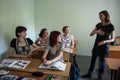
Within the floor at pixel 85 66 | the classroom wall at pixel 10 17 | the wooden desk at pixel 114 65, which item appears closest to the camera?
the wooden desk at pixel 114 65

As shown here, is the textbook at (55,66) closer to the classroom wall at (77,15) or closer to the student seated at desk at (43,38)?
the student seated at desk at (43,38)

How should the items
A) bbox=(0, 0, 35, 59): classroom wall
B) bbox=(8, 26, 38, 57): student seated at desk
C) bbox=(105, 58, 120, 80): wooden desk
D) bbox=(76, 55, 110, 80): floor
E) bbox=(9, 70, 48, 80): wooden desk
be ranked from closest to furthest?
1. bbox=(9, 70, 48, 80): wooden desk
2. bbox=(105, 58, 120, 80): wooden desk
3. bbox=(8, 26, 38, 57): student seated at desk
4. bbox=(0, 0, 35, 59): classroom wall
5. bbox=(76, 55, 110, 80): floor

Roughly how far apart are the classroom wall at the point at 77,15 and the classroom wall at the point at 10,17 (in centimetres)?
64

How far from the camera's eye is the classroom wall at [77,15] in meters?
5.30

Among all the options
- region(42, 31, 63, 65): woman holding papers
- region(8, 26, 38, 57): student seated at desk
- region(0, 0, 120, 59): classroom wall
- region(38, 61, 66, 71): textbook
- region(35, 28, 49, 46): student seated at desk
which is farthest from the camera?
region(0, 0, 120, 59): classroom wall

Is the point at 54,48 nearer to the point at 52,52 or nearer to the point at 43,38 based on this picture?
the point at 52,52

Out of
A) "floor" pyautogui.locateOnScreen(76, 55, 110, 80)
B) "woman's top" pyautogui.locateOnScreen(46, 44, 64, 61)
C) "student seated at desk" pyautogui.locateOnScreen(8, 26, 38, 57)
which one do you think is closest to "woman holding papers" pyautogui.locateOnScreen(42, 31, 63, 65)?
"woman's top" pyautogui.locateOnScreen(46, 44, 64, 61)

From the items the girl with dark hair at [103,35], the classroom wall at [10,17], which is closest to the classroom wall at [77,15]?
the classroom wall at [10,17]

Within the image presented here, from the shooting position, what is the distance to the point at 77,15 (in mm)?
5461

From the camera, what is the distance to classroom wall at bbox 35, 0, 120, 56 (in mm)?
5297

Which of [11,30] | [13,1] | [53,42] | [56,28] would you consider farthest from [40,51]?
[56,28]

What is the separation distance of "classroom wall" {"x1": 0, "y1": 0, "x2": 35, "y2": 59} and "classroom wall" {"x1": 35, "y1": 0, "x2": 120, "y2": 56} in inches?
25.1

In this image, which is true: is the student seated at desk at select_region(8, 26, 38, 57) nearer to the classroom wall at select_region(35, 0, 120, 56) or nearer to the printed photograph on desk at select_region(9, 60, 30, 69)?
the printed photograph on desk at select_region(9, 60, 30, 69)

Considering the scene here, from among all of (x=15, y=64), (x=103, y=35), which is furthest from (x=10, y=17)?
(x=103, y=35)
